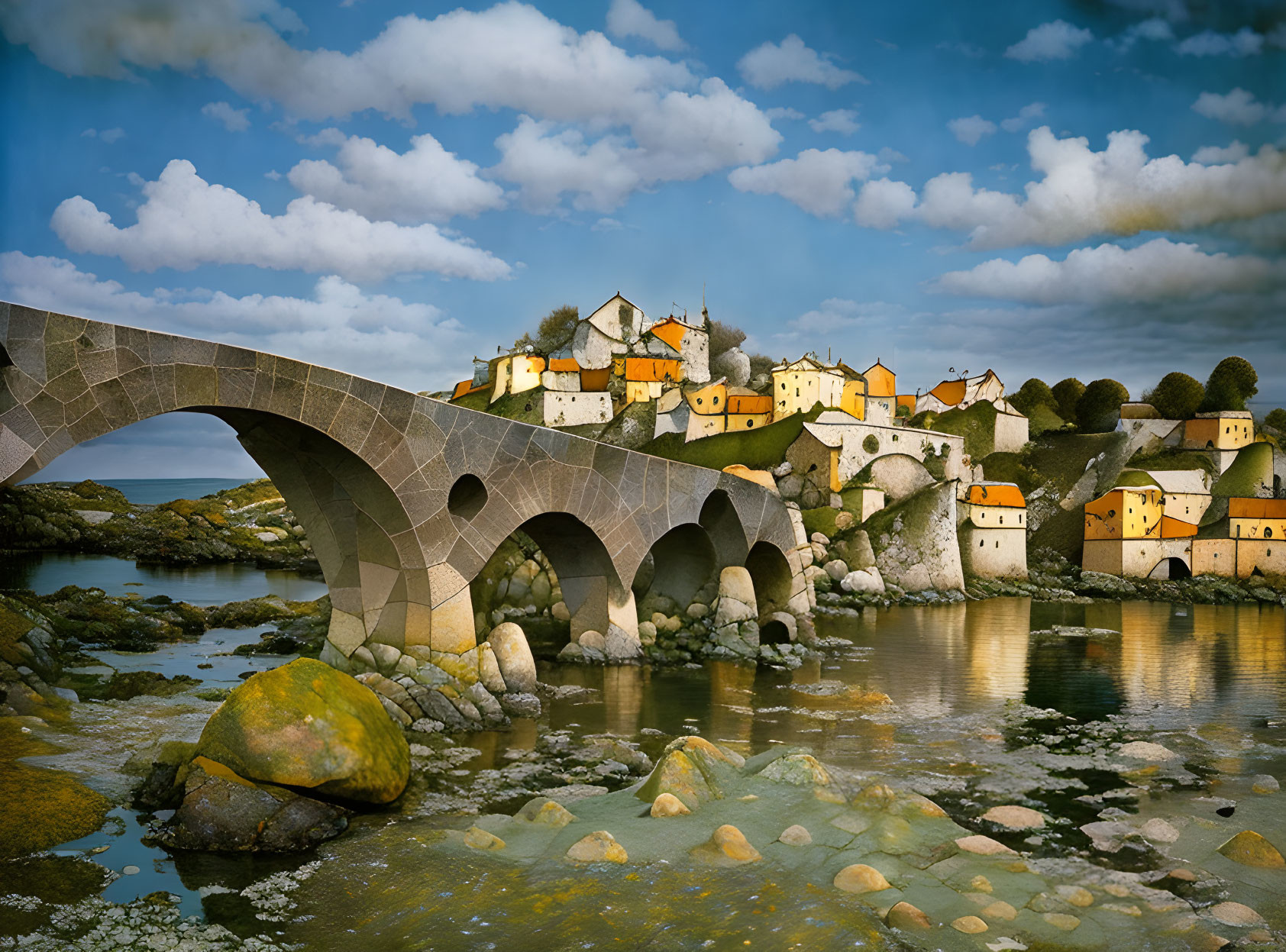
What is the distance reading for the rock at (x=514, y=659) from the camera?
61.6 feet

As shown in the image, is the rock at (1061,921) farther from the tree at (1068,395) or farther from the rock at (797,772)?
the tree at (1068,395)

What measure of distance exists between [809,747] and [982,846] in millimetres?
6417

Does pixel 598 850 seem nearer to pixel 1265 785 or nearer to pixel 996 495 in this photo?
pixel 1265 785

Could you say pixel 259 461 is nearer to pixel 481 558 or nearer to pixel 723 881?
pixel 481 558

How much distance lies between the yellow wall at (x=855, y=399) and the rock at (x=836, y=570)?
2279 cm

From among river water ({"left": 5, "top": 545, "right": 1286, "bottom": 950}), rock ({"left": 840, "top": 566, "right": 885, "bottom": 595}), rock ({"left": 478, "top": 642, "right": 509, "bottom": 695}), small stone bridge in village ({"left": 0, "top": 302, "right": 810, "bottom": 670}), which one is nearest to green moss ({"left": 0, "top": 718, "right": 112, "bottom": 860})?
river water ({"left": 5, "top": 545, "right": 1286, "bottom": 950})

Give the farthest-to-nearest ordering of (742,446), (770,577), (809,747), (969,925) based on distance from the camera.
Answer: (742,446) → (770,577) → (809,747) → (969,925)

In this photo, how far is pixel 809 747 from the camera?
16.6m

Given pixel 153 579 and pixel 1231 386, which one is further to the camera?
pixel 1231 386

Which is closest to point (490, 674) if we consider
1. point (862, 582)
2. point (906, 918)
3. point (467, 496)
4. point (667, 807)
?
point (467, 496)

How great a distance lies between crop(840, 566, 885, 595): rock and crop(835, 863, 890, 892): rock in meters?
39.7

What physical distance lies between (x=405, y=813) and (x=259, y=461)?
8.44 m

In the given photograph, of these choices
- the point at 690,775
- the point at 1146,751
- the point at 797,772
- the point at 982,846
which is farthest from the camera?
the point at 1146,751

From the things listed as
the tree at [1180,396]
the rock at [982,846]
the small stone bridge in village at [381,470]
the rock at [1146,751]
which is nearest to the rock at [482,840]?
the rock at [982,846]
